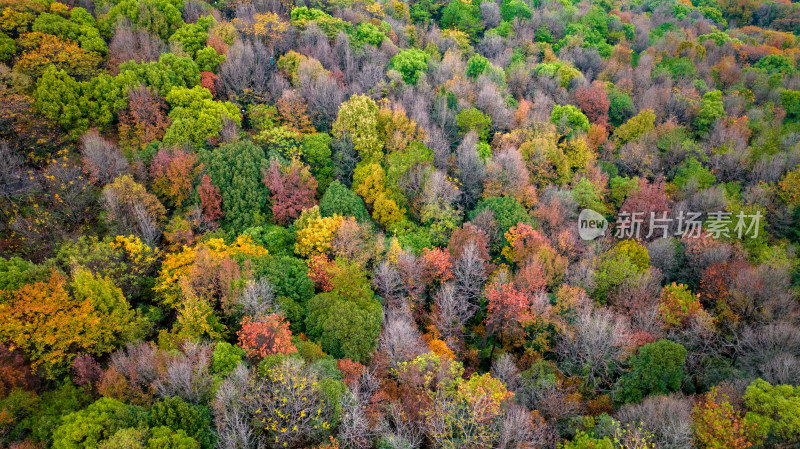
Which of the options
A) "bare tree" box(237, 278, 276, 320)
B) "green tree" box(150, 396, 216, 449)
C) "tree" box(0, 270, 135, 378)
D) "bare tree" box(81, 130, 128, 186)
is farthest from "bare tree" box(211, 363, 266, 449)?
"bare tree" box(81, 130, 128, 186)

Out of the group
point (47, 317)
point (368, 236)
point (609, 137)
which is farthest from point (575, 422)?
point (609, 137)

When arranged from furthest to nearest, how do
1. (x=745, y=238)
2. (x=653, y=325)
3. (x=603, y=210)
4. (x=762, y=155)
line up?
(x=762, y=155) < (x=603, y=210) < (x=745, y=238) < (x=653, y=325)

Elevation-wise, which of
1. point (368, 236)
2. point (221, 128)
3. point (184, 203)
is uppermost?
point (221, 128)

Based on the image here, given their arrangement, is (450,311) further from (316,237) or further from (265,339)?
(265,339)

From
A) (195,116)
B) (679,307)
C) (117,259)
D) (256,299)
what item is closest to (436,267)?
(256,299)

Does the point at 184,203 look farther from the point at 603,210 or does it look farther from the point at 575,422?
the point at 603,210

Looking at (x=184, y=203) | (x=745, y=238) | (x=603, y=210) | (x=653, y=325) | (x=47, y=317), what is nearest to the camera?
(x=47, y=317)

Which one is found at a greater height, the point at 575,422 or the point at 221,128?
the point at 221,128
